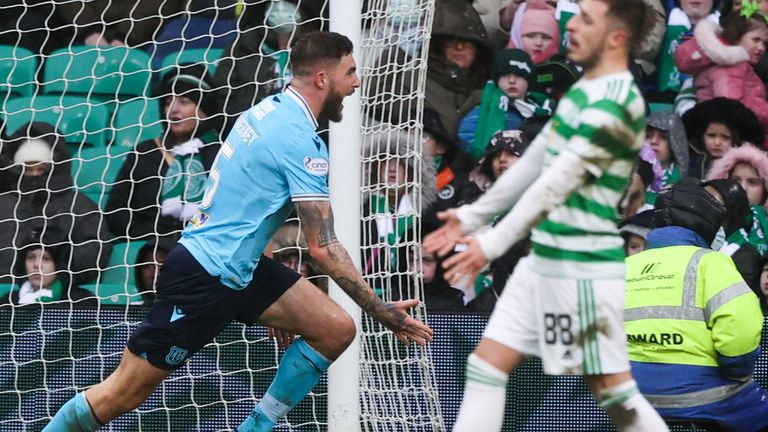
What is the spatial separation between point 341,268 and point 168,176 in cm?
220

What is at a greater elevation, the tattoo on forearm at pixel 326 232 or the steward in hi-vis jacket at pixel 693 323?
the steward in hi-vis jacket at pixel 693 323

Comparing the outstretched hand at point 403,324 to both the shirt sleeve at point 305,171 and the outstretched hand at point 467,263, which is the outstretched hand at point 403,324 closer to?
the shirt sleeve at point 305,171

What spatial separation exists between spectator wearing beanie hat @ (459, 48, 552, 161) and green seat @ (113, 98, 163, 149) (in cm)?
182

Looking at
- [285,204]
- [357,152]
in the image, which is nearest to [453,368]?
[357,152]

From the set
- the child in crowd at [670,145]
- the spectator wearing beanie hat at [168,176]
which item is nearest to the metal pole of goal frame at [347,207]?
the spectator wearing beanie hat at [168,176]

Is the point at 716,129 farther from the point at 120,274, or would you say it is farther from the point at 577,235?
the point at 577,235

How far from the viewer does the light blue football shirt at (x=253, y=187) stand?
206 inches

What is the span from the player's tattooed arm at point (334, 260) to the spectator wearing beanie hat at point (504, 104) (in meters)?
2.55

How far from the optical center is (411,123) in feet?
24.7

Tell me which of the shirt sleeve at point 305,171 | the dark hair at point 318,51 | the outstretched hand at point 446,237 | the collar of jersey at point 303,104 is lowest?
the shirt sleeve at point 305,171

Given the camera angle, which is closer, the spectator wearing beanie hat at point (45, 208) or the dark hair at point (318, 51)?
the dark hair at point (318, 51)

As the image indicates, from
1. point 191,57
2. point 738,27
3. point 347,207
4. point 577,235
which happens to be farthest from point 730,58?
point 577,235

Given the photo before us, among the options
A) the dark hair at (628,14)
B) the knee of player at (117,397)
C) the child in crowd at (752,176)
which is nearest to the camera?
the dark hair at (628,14)

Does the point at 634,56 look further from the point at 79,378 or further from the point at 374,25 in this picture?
the point at 79,378
